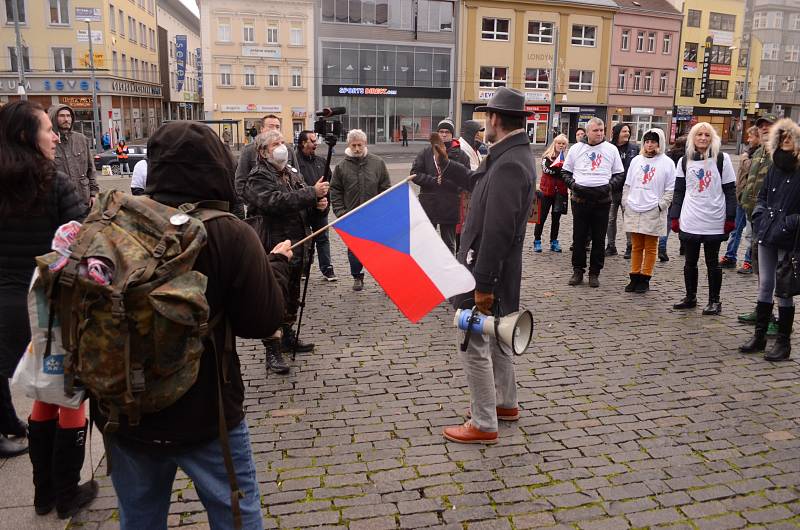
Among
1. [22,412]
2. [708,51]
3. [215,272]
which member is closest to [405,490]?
[215,272]

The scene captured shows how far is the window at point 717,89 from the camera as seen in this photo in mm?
62656

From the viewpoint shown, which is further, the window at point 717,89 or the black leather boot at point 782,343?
the window at point 717,89

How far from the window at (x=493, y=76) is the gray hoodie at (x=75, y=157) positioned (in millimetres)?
50176

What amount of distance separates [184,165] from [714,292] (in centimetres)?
652

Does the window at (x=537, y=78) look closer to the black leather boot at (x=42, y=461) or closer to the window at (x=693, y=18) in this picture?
the window at (x=693, y=18)

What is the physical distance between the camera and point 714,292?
23.8ft

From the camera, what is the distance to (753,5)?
63469 mm

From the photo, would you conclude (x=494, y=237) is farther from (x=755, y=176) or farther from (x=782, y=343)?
(x=755, y=176)

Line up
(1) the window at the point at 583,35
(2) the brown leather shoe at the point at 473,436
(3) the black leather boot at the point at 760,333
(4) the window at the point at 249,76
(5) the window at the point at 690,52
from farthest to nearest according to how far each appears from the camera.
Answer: (5) the window at the point at 690,52 < (1) the window at the point at 583,35 < (4) the window at the point at 249,76 < (3) the black leather boot at the point at 760,333 < (2) the brown leather shoe at the point at 473,436

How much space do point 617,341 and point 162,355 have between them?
205 inches

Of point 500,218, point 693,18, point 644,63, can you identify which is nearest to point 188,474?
point 500,218

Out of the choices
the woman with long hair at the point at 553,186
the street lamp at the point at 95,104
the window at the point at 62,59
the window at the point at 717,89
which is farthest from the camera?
the window at the point at 717,89

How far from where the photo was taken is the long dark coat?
4032 millimetres

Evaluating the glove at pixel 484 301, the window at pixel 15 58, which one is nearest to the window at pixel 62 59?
the window at pixel 15 58
